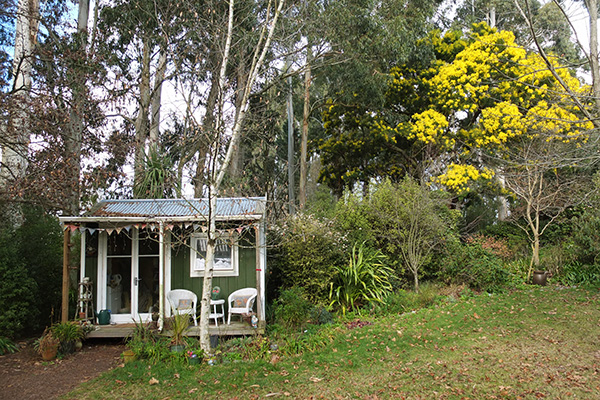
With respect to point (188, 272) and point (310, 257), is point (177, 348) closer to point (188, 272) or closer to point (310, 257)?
point (188, 272)

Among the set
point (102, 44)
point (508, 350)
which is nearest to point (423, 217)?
point (508, 350)

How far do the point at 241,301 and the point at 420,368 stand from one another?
3794 millimetres

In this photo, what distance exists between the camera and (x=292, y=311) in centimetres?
752

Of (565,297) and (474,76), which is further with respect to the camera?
(474,76)

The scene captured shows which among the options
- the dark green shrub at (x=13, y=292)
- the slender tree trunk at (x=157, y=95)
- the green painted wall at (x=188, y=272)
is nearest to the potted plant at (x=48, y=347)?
the dark green shrub at (x=13, y=292)

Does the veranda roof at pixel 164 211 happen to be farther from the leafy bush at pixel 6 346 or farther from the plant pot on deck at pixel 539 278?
the plant pot on deck at pixel 539 278

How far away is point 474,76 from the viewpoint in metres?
13.2

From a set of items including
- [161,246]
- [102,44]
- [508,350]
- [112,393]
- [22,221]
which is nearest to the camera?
[112,393]

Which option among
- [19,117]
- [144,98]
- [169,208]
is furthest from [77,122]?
[169,208]

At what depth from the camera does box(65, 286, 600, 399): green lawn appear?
16.4 feet

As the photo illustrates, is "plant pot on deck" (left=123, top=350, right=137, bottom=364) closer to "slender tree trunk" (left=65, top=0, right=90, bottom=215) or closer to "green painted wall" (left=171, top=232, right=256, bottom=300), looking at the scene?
"green painted wall" (left=171, top=232, right=256, bottom=300)

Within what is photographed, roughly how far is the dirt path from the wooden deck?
0.27 metres

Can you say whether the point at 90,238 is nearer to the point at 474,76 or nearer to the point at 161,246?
the point at 161,246

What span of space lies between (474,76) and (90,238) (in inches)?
468
